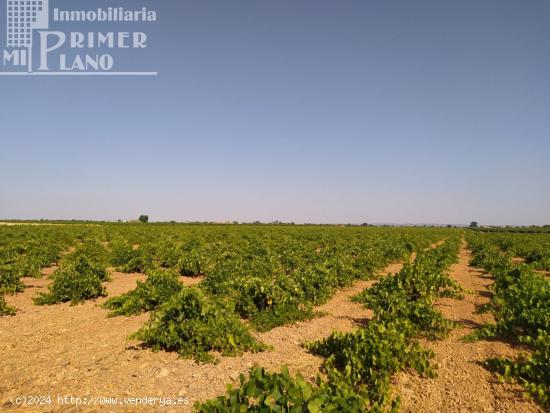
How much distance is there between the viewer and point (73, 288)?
36.1 feet

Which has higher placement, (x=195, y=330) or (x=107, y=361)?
(x=195, y=330)

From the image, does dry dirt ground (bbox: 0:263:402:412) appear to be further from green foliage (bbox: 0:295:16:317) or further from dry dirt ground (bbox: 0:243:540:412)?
green foliage (bbox: 0:295:16:317)

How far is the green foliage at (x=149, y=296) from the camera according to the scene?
31.6 feet

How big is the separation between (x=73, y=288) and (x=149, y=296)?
2886 millimetres

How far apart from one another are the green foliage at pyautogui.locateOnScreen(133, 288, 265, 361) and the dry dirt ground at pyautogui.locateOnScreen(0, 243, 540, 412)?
9.6 inches

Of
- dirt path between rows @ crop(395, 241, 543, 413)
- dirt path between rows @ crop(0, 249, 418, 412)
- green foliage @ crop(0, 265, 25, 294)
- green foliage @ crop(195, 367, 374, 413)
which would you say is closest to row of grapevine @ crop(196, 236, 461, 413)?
green foliage @ crop(195, 367, 374, 413)

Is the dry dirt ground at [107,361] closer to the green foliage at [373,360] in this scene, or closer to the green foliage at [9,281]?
the green foliage at [373,360]

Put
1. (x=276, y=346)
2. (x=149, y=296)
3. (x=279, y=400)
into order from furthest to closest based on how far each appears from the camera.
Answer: (x=149, y=296), (x=276, y=346), (x=279, y=400)

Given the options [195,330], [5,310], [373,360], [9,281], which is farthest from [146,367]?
[9,281]

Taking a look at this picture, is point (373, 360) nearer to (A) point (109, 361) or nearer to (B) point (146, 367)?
(B) point (146, 367)

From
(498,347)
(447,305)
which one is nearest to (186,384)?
(498,347)

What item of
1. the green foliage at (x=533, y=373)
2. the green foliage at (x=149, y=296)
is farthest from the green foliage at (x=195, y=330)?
the green foliage at (x=533, y=373)

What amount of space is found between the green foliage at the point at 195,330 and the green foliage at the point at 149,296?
256cm

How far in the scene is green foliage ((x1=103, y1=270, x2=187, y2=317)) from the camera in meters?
9.64
